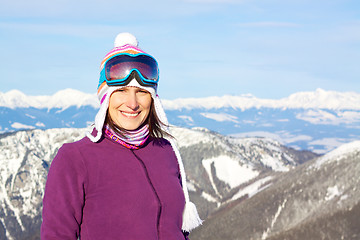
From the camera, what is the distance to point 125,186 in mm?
7891

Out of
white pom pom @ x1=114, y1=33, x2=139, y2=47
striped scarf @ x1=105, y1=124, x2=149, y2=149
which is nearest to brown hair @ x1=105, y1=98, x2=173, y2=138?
striped scarf @ x1=105, y1=124, x2=149, y2=149

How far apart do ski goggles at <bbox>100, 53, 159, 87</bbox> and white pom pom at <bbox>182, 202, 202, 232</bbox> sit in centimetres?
259

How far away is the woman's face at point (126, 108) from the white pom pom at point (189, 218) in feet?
6.49

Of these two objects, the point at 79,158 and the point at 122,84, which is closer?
the point at 79,158

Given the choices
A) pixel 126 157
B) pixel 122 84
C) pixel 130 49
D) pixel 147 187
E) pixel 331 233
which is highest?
pixel 130 49

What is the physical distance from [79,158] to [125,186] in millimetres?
939

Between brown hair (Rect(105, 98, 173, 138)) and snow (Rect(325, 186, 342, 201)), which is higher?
brown hair (Rect(105, 98, 173, 138))

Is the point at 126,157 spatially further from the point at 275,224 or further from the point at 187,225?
the point at 275,224

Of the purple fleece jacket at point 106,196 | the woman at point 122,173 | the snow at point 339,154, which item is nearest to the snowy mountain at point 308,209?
the snow at point 339,154

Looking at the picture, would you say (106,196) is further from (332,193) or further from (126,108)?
(332,193)

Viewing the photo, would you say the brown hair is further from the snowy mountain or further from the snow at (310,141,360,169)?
the snow at (310,141,360,169)

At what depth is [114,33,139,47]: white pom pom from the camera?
8873mm

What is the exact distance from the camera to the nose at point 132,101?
8.41m

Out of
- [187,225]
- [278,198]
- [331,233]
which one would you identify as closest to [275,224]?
[278,198]
